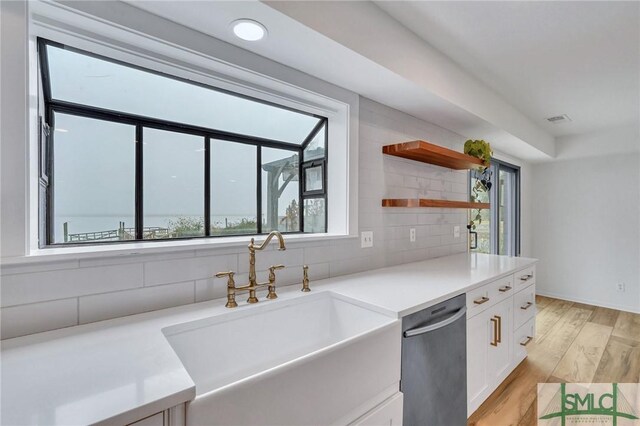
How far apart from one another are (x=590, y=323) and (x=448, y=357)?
3240 mm

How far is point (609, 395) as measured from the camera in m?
2.12

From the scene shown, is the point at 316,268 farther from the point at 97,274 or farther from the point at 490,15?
the point at 490,15

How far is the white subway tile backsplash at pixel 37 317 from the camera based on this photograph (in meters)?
0.93

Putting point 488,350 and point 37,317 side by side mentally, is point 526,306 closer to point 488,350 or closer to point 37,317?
point 488,350

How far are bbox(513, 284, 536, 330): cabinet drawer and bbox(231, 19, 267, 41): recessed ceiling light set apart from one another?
2.37 metres

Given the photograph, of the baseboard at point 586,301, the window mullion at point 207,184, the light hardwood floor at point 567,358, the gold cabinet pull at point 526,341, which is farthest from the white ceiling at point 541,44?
the baseboard at point 586,301

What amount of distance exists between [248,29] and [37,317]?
1324mm

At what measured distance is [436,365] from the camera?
1405 millimetres

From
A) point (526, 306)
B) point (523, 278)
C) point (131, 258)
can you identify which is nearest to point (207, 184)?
point (131, 258)

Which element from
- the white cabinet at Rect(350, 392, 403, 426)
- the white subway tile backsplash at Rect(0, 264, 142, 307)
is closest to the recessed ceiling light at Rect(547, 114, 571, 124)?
the white cabinet at Rect(350, 392, 403, 426)

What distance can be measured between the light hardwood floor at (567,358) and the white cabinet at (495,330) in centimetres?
11

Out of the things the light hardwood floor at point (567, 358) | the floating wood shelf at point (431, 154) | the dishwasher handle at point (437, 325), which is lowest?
the light hardwood floor at point (567, 358)

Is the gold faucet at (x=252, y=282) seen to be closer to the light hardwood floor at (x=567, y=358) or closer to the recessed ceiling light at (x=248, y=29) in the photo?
the recessed ceiling light at (x=248, y=29)

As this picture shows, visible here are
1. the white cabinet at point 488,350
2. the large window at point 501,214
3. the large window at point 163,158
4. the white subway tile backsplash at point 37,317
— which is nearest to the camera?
the white subway tile backsplash at point 37,317
